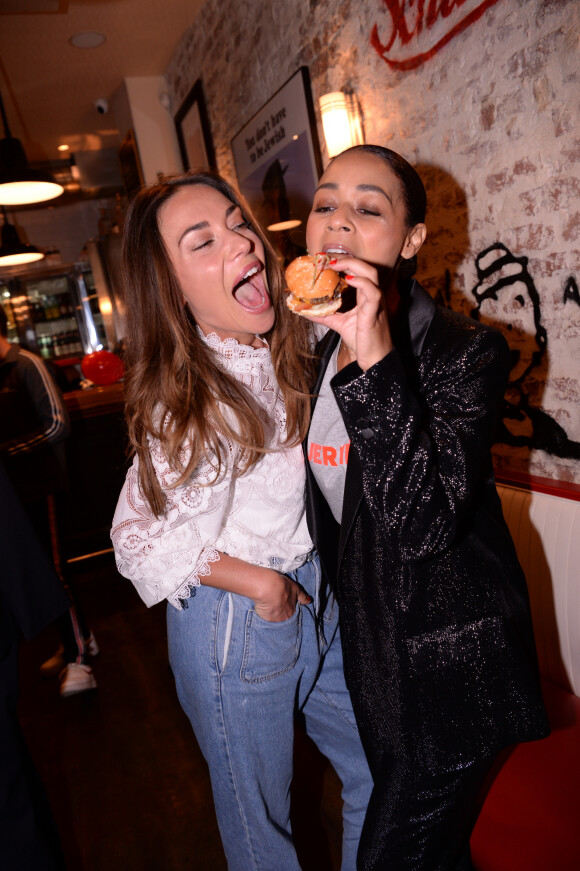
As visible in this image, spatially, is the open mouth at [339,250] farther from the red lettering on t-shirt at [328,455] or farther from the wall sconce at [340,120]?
the wall sconce at [340,120]

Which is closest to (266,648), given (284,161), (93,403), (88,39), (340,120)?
(340,120)

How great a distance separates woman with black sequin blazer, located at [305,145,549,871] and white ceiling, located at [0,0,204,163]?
459 cm

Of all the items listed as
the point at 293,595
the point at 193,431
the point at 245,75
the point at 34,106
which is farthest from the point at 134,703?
the point at 34,106

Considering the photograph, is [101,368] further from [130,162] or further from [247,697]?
[247,697]

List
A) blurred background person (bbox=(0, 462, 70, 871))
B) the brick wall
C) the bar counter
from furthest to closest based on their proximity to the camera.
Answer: the bar counter
the brick wall
blurred background person (bbox=(0, 462, 70, 871))

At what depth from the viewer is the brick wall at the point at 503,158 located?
73.3 inches

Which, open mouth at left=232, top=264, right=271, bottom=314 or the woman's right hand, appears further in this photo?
open mouth at left=232, top=264, right=271, bottom=314

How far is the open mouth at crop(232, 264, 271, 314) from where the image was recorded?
1370 mm

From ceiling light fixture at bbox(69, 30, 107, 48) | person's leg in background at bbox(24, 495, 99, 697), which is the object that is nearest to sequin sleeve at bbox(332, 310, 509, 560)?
person's leg in background at bbox(24, 495, 99, 697)

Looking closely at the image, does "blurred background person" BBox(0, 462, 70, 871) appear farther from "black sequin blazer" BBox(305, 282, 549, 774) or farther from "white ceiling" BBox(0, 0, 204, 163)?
"white ceiling" BBox(0, 0, 204, 163)

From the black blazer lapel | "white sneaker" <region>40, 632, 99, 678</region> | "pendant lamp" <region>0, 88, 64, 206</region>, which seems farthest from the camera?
"pendant lamp" <region>0, 88, 64, 206</region>

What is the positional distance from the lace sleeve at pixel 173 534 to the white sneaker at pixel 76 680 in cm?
228

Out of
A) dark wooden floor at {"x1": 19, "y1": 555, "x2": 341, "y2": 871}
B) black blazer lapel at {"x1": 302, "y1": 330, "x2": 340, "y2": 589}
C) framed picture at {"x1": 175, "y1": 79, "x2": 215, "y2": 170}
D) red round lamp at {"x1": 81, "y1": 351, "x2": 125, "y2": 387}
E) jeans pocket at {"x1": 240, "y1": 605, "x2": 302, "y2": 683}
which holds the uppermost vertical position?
framed picture at {"x1": 175, "y1": 79, "x2": 215, "y2": 170}

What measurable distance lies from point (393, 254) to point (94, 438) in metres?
3.84
